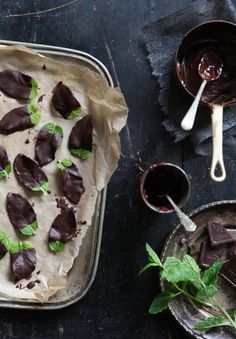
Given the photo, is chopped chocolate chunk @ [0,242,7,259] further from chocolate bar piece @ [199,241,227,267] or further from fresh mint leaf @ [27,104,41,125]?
chocolate bar piece @ [199,241,227,267]

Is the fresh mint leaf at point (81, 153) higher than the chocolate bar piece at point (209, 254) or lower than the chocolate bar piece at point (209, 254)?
higher

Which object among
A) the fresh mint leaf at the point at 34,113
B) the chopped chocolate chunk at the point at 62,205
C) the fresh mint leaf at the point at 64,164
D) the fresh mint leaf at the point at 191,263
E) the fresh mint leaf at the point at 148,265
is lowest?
the fresh mint leaf at the point at 191,263

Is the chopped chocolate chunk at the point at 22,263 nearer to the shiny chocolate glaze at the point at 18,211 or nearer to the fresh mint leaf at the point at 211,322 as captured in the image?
the shiny chocolate glaze at the point at 18,211

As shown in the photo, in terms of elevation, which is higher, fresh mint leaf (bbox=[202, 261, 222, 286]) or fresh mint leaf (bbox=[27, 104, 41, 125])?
fresh mint leaf (bbox=[27, 104, 41, 125])

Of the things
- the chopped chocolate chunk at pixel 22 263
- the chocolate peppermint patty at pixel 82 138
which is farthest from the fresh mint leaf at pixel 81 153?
the chopped chocolate chunk at pixel 22 263

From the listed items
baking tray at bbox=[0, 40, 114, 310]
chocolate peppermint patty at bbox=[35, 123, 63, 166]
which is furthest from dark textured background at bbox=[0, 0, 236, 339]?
chocolate peppermint patty at bbox=[35, 123, 63, 166]
